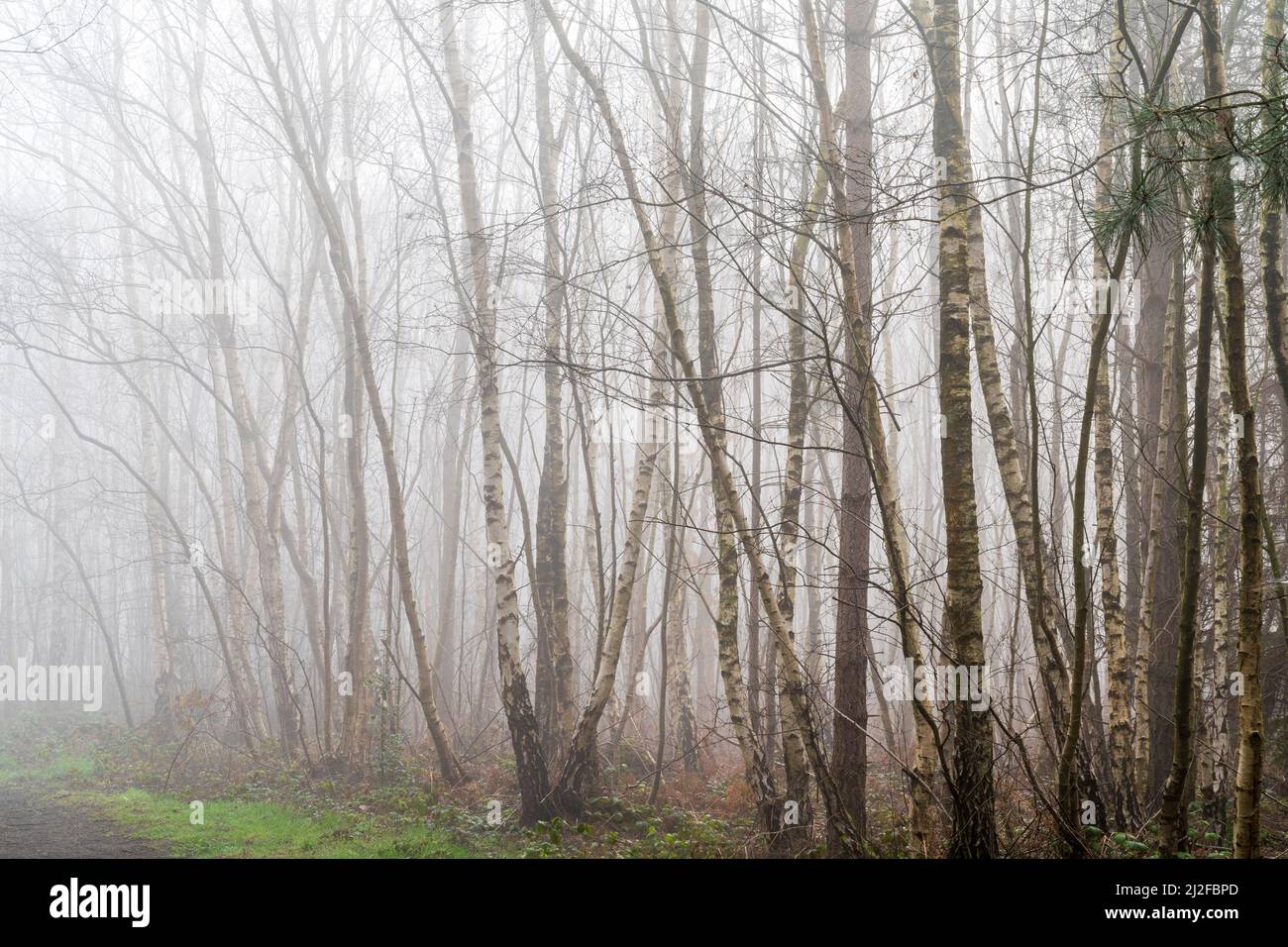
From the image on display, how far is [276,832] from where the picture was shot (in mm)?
8195

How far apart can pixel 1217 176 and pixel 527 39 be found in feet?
26.7

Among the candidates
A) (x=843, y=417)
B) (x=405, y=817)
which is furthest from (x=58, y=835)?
(x=843, y=417)

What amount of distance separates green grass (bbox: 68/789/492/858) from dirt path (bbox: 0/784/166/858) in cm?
19

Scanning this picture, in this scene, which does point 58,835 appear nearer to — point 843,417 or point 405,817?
point 405,817

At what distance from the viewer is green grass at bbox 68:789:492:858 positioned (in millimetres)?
7309

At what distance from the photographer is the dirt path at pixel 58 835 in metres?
7.40

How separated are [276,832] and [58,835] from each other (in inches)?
80.1

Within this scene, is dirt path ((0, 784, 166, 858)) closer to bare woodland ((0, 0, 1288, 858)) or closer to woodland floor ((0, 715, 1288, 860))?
woodland floor ((0, 715, 1288, 860))

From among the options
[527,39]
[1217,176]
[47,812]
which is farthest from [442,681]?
[1217,176]

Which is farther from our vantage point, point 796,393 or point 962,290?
point 796,393

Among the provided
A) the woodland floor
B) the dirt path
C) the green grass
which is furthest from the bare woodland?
the dirt path
